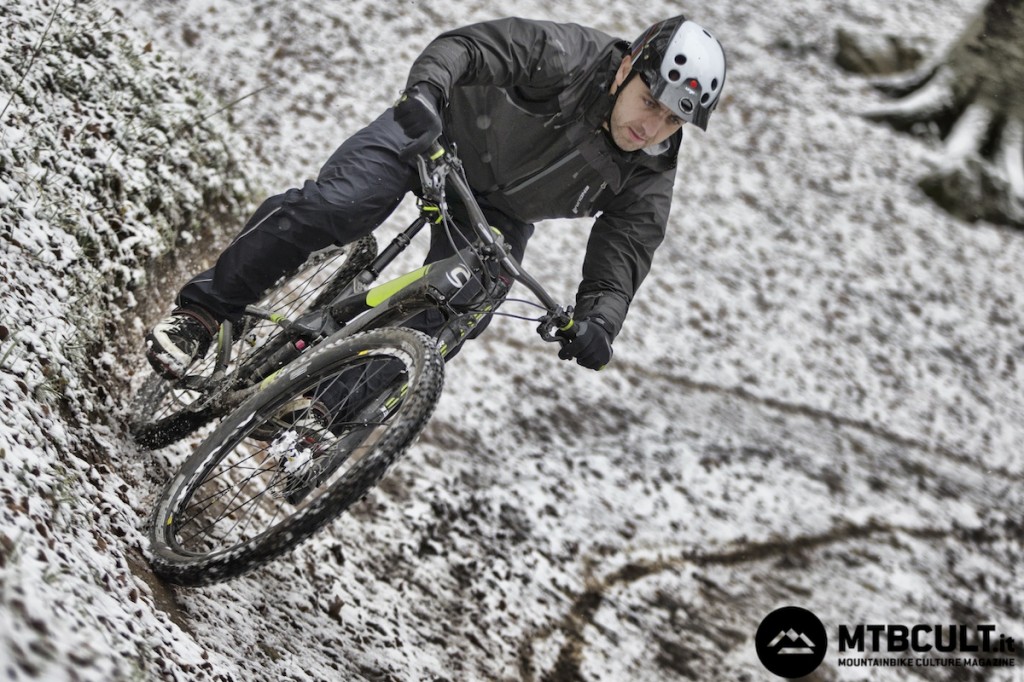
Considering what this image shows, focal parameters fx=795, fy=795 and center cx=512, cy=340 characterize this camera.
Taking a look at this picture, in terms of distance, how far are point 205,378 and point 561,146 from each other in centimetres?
234

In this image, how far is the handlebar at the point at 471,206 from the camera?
358 cm

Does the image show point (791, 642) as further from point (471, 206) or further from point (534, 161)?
point (471, 206)

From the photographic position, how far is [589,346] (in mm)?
3766

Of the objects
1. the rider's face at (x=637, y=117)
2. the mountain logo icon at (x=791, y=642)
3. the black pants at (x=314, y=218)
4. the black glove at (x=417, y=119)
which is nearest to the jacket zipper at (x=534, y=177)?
the rider's face at (x=637, y=117)

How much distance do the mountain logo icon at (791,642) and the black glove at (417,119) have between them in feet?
16.5

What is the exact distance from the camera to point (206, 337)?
14.1ft

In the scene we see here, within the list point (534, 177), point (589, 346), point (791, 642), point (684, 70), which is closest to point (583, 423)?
point (791, 642)

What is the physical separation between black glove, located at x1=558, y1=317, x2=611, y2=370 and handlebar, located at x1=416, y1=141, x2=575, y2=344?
0.06 metres

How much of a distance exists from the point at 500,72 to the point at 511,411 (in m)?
4.31

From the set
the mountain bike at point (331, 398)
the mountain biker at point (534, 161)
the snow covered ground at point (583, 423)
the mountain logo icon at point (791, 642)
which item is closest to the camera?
the mountain bike at point (331, 398)

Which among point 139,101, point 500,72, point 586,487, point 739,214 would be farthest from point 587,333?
point 739,214

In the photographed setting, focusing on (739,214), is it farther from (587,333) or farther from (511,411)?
(587,333)

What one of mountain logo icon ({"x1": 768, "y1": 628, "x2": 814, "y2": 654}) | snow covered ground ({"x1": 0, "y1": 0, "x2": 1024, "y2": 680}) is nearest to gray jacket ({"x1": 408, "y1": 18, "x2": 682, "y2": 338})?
snow covered ground ({"x1": 0, "y1": 0, "x2": 1024, "y2": 680})

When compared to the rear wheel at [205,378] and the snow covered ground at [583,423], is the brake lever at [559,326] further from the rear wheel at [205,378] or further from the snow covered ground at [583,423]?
the snow covered ground at [583,423]
